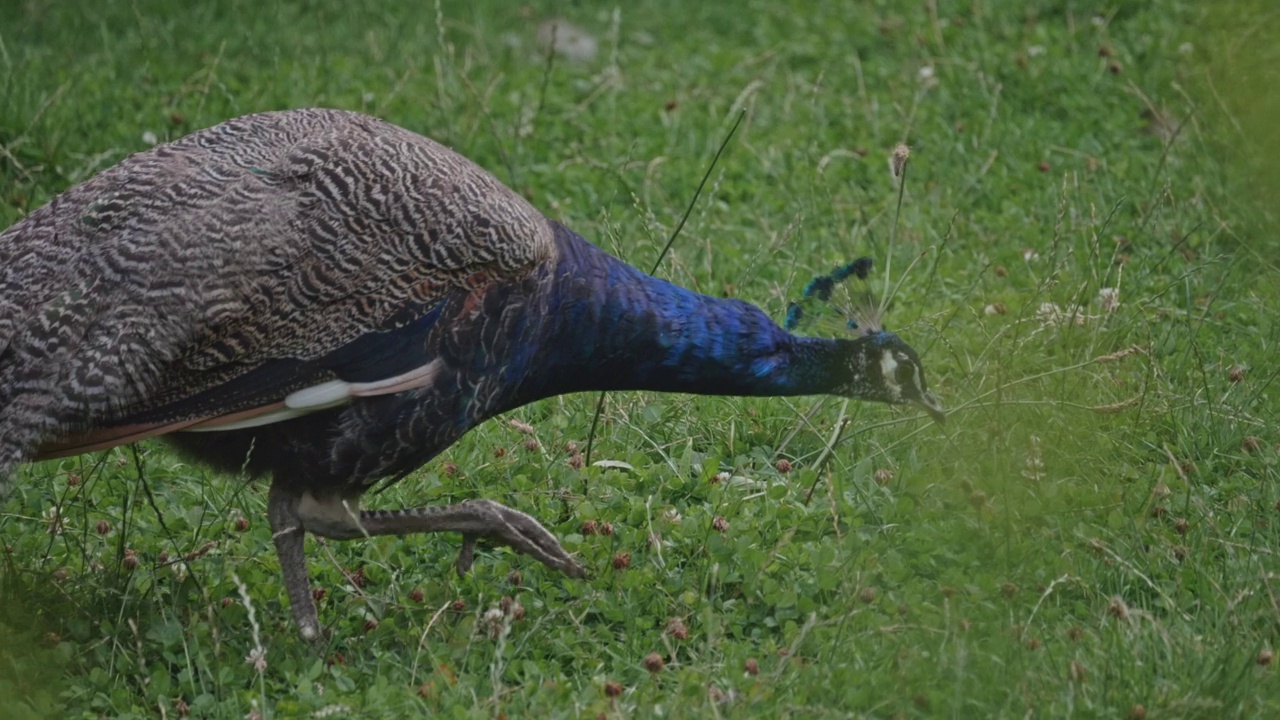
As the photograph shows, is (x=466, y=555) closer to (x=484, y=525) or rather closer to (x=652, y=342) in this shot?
(x=484, y=525)

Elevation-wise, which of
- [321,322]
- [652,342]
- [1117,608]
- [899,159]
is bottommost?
[1117,608]

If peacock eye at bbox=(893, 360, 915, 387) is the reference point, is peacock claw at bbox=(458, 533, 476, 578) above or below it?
below

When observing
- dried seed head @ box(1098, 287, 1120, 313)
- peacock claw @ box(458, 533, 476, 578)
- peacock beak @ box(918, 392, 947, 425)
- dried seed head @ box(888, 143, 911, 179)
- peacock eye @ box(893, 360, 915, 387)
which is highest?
dried seed head @ box(888, 143, 911, 179)

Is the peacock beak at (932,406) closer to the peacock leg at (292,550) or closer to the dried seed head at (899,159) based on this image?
the dried seed head at (899,159)

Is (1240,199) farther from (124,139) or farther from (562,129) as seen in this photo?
(124,139)

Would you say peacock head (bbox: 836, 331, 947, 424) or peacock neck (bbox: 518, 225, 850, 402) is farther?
peacock head (bbox: 836, 331, 947, 424)

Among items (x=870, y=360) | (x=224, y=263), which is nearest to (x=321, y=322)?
(x=224, y=263)

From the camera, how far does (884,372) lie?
443 centimetres

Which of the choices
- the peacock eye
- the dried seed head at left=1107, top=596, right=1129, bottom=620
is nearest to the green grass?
the dried seed head at left=1107, top=596, right=1129, bottom=620

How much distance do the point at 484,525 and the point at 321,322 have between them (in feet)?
2.33

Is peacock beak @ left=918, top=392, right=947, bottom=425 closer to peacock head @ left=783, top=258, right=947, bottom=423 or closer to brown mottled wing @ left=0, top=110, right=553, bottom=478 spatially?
peacock head @ left=783, top=258, right=947, bottom=423

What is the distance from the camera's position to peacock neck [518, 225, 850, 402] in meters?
4.18

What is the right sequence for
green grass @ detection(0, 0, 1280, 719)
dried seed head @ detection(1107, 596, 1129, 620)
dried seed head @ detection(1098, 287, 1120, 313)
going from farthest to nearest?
1. dried seed head @ detection(1098, 287, 1120, 313)
2. green grass @ detection(0, 0, 1280, 719)
3. dried seed head @ detection(1107, 596, 1129, 620)

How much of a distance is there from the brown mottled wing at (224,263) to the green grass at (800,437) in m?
0.56
